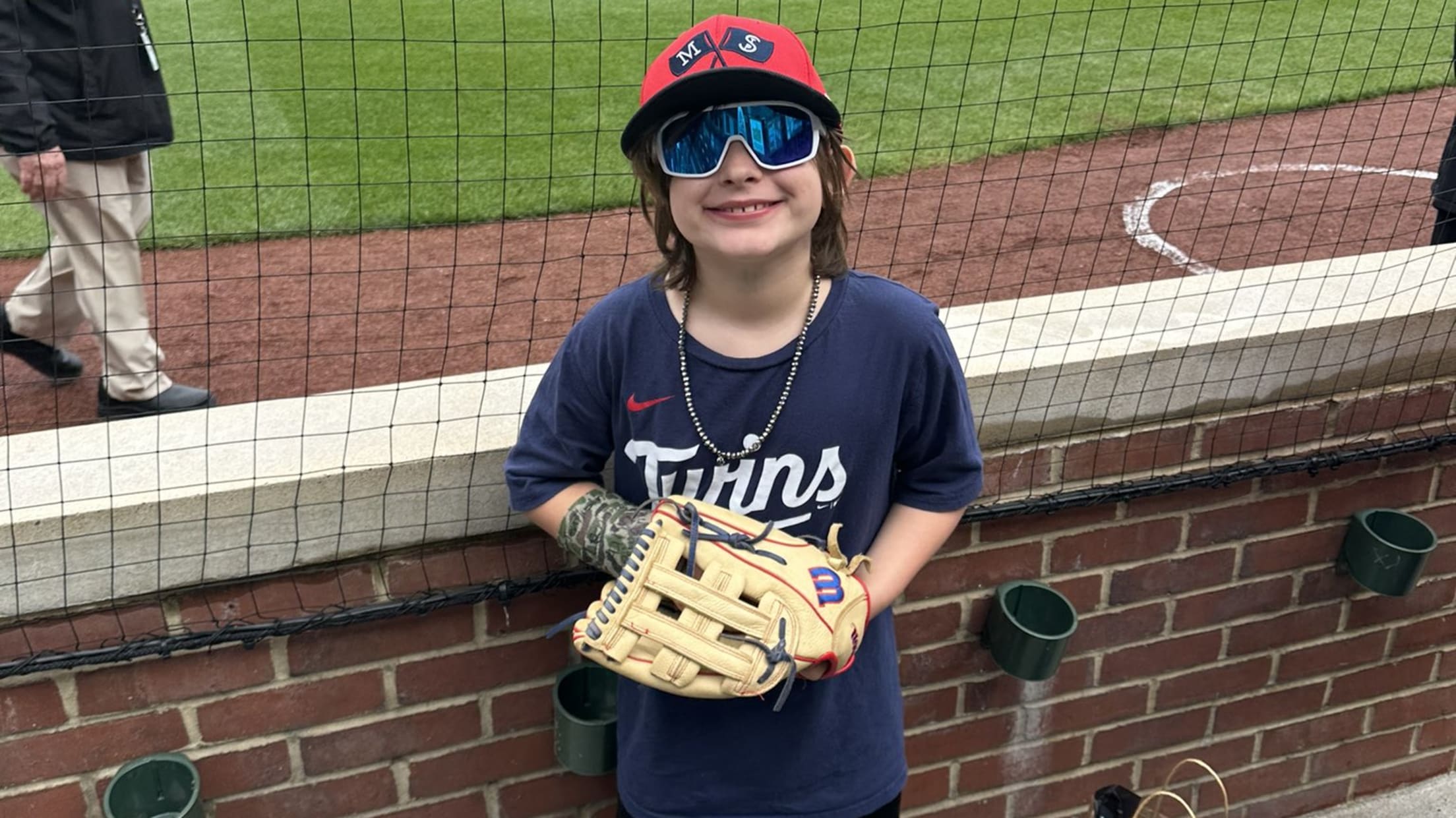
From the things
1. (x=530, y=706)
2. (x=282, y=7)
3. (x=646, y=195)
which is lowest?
(x=282, y=7)

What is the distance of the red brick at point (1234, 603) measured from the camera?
2.50 m

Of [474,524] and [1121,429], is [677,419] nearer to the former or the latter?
[474,524]

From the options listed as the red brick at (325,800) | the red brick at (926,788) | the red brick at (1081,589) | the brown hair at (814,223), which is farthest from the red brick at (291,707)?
the red brick at (1081,589)

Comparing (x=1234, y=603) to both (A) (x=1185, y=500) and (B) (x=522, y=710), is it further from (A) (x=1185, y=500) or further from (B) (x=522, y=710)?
(B) (x=522, y=710)

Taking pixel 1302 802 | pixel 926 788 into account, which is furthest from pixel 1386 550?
pixel 926 788

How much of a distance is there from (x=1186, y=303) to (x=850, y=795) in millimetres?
1250

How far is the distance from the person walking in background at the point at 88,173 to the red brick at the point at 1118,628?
2608 mm

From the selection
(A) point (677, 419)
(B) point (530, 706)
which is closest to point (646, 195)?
(A) point (677, 419)

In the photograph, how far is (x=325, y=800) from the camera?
2061 millimetres

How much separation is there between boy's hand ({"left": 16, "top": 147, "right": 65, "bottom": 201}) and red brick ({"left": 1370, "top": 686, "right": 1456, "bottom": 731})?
3.79m

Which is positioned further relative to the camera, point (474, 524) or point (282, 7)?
point (282, 7)

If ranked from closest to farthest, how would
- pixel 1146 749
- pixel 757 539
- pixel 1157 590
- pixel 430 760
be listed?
pixel 757 539 < pixel 430 760 < pixel 1157 590 < pixel 1146 749

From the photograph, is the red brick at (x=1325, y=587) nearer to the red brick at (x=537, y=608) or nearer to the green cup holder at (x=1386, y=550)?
the green cup holder at (x=1386, y=550)

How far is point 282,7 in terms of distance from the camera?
1112 centimetres
